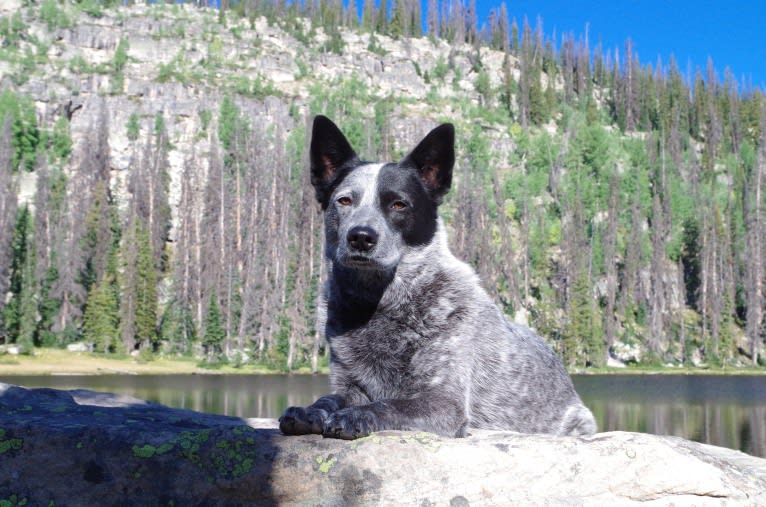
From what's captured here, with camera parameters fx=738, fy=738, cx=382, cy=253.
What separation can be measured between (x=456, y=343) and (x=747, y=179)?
117 meters

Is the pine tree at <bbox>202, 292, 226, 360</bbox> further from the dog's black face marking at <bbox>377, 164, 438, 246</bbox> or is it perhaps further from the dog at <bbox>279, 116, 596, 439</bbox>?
the dog's black face marking at <bbox>377, 164, 438, 246</bbox>

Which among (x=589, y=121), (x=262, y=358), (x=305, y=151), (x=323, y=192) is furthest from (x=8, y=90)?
(x=323, y=192)

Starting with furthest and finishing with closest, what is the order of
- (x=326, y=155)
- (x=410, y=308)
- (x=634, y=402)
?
(x=634, y=402) → (x=326, y=155) → (x=410, y=308)

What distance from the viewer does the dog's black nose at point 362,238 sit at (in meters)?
4.76

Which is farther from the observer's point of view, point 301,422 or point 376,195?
point 376,195

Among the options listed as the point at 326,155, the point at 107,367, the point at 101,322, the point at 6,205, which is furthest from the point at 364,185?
the point at 6,205

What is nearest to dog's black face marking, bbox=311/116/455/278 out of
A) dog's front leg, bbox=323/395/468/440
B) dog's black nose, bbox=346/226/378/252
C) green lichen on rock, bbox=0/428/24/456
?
dog's black nose, bbox=346/226/378/252

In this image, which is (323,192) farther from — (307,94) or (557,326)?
(307,94)

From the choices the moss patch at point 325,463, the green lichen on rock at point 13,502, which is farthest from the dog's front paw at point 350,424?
the green lichen on rock at point 13,502

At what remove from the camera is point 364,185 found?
513 centimetres

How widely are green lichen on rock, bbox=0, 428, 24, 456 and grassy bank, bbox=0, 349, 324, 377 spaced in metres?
47.5

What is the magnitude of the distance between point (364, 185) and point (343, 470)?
7.14 ft

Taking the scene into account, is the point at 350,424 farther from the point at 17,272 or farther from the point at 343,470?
the point at 17,272

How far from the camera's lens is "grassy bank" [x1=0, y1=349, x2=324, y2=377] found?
49841 millimetres
